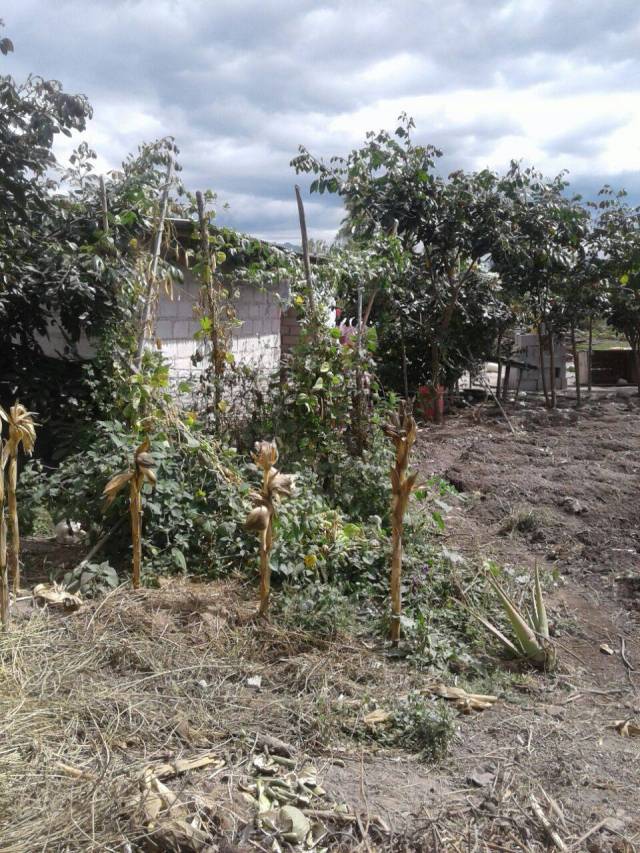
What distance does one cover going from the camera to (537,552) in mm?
5422

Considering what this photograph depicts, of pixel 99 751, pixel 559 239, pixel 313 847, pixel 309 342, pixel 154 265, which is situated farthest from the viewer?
pixel 559 239

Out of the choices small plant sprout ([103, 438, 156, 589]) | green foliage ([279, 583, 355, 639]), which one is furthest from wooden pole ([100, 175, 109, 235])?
green foliage ([279, 583, 355, 639])

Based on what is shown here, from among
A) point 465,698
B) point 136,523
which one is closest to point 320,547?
point 136,523

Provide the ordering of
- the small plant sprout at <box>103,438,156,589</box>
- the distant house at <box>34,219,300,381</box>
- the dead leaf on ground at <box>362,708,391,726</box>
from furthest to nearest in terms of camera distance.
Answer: the distant house at <box>34,219,300,381</box>
the small plant sprout at <box>103,438,156,589</box>
the dead leaf on ground at <box>362,708,391,726</box>

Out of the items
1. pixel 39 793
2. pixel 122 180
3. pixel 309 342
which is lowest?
pixel 39 793

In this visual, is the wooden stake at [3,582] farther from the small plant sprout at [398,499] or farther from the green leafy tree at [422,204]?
the green leafy tree at [422,204]

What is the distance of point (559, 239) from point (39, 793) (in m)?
A: 10.5

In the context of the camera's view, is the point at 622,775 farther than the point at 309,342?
No

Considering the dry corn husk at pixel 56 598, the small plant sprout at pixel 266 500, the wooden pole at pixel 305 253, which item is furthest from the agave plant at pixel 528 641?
the wooden pole at pixel 305 253

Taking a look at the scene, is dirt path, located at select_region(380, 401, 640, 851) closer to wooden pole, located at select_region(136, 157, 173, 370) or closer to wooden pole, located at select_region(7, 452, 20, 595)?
wooden pole, located at select_region(7, 452, 20, 595)

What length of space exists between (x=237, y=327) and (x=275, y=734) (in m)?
4.30

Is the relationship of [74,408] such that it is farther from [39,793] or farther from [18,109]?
[39,793]

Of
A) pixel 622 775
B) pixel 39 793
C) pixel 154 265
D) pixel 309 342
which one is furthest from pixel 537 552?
pixel 39 793

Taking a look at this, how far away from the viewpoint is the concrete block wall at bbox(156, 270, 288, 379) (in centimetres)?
669
